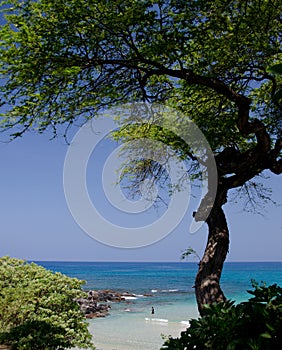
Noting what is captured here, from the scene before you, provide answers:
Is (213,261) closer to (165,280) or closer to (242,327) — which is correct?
(242,327)

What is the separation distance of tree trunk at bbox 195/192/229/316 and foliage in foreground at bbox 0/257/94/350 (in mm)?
4066

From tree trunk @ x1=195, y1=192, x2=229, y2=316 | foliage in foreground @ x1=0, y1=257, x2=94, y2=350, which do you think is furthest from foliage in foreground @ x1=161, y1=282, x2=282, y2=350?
foliage in foreground @ x1=0, y1=257, x2=94, y2=350

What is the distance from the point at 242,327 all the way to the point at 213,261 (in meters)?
3.89

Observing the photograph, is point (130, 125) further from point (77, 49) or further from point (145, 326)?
point (145, 326)

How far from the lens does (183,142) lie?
27.0ft

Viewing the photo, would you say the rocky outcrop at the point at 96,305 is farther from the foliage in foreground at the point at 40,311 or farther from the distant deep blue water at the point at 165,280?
the foliage in foreground at the point at 40,311

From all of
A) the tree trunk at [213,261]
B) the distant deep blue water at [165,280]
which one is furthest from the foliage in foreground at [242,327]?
the distant deep blue water at [165,280]

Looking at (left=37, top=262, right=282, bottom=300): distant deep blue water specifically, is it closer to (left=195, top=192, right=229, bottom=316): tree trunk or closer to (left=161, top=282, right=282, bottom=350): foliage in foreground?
(left=195, top=192, right=229, bottom=316): tree trunk

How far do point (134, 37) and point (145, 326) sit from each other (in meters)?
22.8

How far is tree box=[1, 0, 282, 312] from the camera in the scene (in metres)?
5.76

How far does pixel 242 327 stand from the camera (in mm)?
2828

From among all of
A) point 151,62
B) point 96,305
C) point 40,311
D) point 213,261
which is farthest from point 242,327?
point 96,305

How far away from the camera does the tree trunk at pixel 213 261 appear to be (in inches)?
252

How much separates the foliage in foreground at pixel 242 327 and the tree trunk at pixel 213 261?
319 cm
